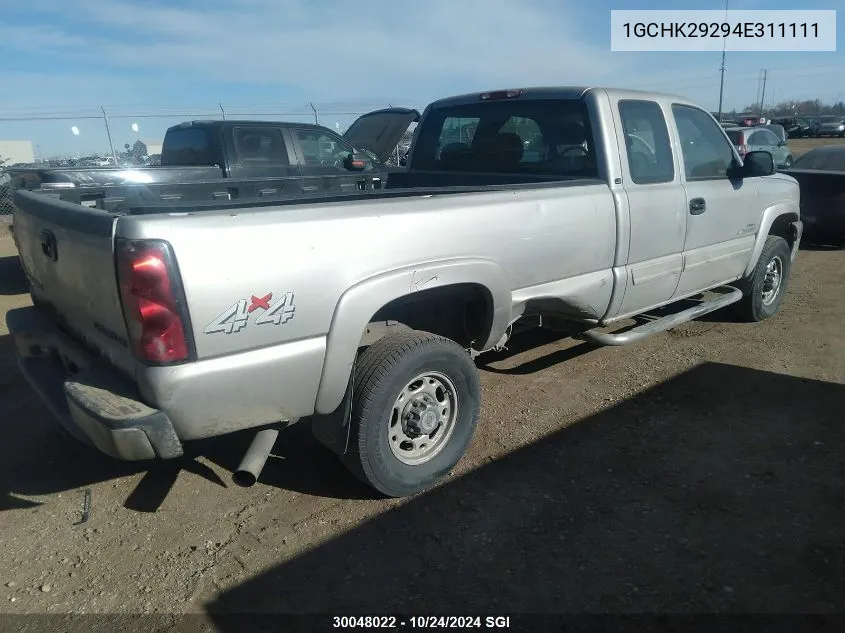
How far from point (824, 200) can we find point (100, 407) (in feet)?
33.2

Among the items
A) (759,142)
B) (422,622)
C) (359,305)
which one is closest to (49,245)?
(359,305)

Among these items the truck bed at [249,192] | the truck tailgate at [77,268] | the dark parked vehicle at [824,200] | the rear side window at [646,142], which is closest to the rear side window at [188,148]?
the truck bed at [249,192]

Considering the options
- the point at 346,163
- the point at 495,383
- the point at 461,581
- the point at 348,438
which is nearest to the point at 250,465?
the point at 348,438

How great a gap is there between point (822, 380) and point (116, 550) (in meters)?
4.61

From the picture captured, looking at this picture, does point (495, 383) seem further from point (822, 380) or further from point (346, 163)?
point (346, 163)

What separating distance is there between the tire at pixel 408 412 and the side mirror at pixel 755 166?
302cm

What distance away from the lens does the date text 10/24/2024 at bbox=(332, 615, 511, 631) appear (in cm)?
246

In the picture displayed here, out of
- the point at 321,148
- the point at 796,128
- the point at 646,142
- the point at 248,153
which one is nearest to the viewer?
the point at 646,142

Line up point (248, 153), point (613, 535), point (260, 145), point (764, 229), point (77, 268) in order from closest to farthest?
point (77, 268)
point (613, 535)
point (764, 229)
point (248, 153)
point (260, 145)

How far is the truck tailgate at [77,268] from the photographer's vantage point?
2514 mm

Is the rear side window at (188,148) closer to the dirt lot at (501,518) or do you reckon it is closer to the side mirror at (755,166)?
the dirt lot at (501,518)

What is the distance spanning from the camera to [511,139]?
15.3 ft

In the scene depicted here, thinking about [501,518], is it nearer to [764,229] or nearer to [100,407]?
[100,407]

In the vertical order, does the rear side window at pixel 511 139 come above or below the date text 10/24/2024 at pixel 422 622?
above
